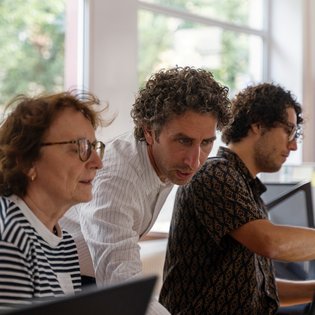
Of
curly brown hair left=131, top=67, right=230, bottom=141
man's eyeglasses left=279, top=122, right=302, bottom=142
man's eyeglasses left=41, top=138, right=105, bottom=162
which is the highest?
curly brown hair left=131, top=67, right=230, bottom=141

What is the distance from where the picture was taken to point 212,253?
208 cm

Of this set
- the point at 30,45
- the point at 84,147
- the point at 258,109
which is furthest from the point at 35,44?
the point at 84,147

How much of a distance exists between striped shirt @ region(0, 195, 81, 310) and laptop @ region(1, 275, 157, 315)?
0.39 m

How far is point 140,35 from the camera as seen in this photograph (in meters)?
4.69

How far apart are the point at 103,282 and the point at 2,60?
7.49 ft

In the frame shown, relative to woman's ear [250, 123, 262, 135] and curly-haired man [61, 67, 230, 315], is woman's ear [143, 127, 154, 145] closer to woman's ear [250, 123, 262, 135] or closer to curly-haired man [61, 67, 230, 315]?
curly-haired man [61, 67, 230, 315]

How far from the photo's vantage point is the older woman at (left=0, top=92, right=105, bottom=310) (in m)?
1.47

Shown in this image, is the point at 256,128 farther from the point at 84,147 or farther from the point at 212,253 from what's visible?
the point at 84,147

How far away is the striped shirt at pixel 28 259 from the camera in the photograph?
4.37 feet

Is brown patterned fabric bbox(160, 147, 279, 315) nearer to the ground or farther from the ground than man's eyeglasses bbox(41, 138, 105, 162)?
nearer to the ground

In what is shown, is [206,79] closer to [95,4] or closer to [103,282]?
[103,282]

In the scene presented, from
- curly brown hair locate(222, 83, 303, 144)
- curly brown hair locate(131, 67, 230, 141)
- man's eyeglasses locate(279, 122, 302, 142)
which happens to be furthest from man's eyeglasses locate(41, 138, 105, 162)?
man's eyeglasses locate(279, 122, 302, 142)

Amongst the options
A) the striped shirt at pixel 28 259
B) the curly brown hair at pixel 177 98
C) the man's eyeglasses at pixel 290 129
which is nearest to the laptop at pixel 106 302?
the striped shirt at pixel 28 259

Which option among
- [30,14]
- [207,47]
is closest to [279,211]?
[30,14]
